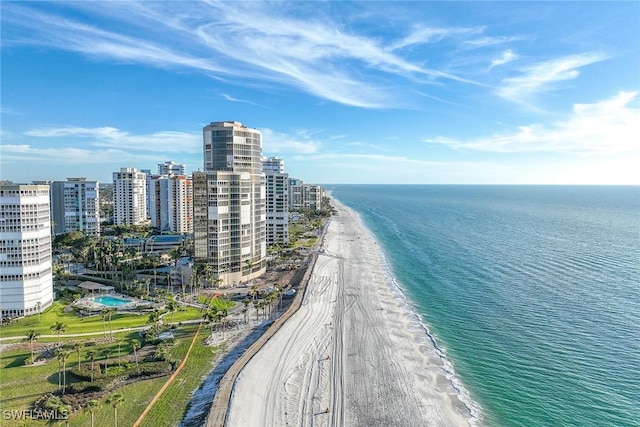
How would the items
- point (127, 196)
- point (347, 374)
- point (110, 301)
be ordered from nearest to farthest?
point (347, 374) → point (110, 301) → point (127, 196)

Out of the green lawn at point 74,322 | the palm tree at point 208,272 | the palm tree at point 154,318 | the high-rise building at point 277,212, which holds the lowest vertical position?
the green lawn at point 74,322

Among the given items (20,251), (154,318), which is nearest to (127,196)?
(20,251)

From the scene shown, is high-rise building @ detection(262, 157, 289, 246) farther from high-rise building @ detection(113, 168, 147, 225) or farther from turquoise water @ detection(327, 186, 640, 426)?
high-rise building @ detection(113, 168, 147, 225)

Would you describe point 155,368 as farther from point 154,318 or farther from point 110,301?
point 110,301

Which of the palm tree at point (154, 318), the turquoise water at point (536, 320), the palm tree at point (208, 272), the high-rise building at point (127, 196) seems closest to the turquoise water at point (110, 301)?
the palm tree at point (208, 272)

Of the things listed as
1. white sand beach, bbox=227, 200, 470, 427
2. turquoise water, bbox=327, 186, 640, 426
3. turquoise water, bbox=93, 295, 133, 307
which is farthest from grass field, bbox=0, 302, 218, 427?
turquoise water, bbox=327, 186, 640, 426

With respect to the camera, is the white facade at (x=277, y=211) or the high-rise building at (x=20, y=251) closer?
the high-rise building at (x=20, y=251)

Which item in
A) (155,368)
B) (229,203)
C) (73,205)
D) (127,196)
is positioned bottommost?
(155,368)

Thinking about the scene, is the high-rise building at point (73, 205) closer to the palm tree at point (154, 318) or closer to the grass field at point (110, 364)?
the grass field at point (110, 364)
